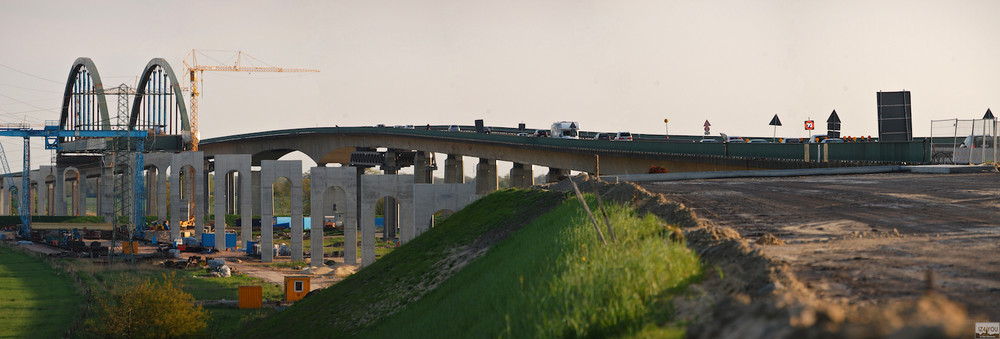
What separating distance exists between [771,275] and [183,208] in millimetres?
111841

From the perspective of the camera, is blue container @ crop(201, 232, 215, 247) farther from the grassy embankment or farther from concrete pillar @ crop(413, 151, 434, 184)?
the grassy embankment

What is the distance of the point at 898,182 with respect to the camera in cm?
2934

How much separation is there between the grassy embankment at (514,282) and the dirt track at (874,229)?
210 centimetres

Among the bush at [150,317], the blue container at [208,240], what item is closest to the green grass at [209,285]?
the bush at [150,317]

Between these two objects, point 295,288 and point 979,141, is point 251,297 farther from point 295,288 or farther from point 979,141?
point 979,141

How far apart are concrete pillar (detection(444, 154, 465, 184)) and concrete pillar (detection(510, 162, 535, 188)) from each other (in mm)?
18493

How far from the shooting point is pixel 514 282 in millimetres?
15891

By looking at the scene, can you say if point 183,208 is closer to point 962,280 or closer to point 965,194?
point 965,194

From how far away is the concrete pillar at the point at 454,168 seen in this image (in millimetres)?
105688

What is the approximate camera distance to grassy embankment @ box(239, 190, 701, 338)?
450 inches

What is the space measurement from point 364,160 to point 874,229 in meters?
112

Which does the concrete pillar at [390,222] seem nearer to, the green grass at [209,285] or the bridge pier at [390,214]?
the bridge pier at [390,214]

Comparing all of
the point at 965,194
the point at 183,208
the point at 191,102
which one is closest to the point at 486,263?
the point at 965,194

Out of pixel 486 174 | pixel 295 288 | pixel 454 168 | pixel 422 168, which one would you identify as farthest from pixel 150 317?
pixel 422 168
